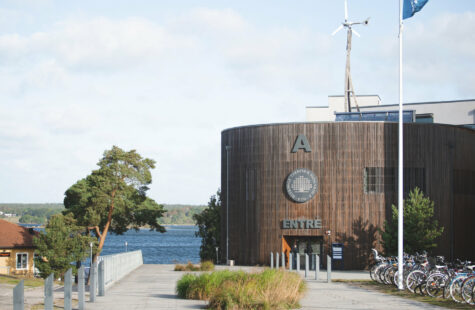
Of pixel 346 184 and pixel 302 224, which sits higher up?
pixel 346 184

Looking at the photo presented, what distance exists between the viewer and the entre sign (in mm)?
42906

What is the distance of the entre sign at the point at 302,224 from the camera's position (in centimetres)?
4291

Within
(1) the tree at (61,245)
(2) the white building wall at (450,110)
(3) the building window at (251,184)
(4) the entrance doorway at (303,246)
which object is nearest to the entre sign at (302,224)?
(4) the entrance doorway at (303,246)

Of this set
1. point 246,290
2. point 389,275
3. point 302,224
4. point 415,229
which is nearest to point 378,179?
point 415,229

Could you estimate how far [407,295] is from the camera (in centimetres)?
2294

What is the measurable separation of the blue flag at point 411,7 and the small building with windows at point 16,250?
49113mm

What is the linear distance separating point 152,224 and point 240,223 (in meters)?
21.9

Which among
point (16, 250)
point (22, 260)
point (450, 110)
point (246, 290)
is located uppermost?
point (450, 110)

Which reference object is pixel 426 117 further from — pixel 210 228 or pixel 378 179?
pixel 210 228

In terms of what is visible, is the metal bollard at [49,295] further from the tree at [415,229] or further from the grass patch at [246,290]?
the tree at [415,229]

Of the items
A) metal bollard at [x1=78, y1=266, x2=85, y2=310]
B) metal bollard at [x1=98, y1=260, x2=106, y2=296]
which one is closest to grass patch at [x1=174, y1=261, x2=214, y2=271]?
metal bollard at [x1=98, y1=260, x2=106, y2=296]

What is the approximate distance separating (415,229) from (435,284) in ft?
53.6

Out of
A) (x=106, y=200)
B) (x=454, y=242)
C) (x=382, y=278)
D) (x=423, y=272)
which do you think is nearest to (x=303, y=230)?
(x=454, y=242)

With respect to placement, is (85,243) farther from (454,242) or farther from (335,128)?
(454,242)
